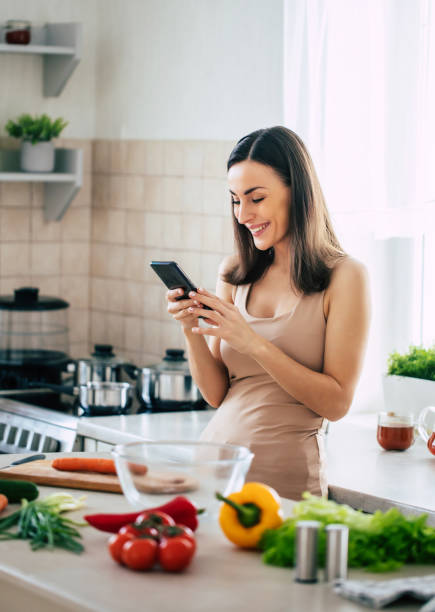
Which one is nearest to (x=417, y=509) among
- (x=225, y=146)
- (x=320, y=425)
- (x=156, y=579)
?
(x=320, y=425)

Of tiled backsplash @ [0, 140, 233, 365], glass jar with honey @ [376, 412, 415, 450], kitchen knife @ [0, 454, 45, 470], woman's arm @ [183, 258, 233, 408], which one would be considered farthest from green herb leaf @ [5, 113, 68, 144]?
kitchen knife @ [0, 454, 45, 470]

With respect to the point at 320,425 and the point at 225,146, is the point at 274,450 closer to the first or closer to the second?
the point at 320,425

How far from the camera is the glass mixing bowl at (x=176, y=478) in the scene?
1616 millimetres

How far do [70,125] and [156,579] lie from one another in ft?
9.71

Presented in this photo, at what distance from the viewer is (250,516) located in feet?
5.11

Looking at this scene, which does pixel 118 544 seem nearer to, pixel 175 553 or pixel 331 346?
pixel 175 553

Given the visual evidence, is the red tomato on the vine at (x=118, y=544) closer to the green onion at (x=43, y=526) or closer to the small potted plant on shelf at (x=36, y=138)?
the green onion at (x=43, y=526)

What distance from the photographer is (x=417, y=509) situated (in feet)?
7.00

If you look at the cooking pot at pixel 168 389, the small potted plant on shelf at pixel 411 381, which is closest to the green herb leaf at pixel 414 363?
the small potted plant on shelf at pixel 411 381

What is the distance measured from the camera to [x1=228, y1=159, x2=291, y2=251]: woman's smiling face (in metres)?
2.26

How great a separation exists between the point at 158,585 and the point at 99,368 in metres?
2.11

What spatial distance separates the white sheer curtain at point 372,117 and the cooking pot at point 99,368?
0.85 m

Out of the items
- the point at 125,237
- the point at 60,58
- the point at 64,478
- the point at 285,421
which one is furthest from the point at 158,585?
the point at 60,58

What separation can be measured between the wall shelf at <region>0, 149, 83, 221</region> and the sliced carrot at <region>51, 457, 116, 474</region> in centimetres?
198
